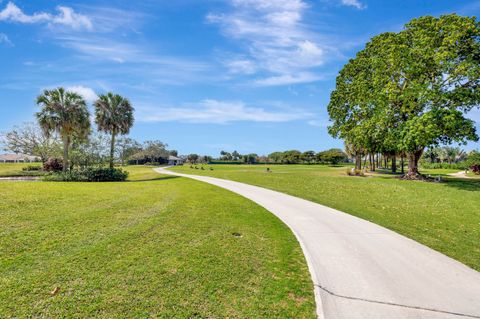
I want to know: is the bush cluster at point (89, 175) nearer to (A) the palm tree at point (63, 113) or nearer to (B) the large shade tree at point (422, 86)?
(A) the palm tree at point (63, 113)

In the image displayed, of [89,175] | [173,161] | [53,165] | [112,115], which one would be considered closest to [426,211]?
[89,175]

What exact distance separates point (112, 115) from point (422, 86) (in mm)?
33189

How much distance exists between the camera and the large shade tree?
1961 centimetres

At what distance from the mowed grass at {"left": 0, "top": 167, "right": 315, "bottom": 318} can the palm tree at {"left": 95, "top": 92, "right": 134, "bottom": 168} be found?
2462 cm

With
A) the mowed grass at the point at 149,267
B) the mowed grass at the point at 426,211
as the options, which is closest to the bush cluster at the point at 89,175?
the mowed grass at the point at 149,267

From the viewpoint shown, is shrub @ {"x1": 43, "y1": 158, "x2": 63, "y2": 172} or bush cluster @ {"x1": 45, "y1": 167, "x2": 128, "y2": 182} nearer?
bush cluster @ {"x1": 45, "y1": 167, "x2": 128, "y2": 182}

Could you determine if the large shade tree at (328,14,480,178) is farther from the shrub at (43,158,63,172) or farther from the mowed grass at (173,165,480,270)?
the shrub at (43,158,63,172)

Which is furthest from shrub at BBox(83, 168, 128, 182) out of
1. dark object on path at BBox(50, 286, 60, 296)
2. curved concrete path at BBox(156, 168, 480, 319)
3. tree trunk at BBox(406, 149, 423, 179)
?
tree trunk at BBox(406, 149, 423, 179)

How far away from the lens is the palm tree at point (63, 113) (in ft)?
90.3

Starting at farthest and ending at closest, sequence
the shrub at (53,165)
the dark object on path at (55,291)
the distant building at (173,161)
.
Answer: the distant building at (173,161) → the shrub at (53,165) → the dark object on path at (55,291)

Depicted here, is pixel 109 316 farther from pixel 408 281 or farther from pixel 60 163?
pixel 60 163

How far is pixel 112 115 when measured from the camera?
1265 inches

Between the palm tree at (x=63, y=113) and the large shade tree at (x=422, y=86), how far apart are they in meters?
30.5

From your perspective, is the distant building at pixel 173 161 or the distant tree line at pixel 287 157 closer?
the distant tree line at pixel 287 157
